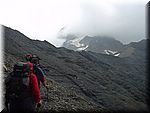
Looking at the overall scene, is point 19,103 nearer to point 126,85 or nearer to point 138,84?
point 126,85

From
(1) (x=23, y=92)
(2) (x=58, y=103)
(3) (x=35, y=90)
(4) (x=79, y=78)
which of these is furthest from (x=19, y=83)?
(4) (x=79, y=78)

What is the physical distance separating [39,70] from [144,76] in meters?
181

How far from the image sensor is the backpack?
732 centimetres

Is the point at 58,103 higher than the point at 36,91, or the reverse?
the point at 36,91

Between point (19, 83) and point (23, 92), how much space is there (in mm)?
222

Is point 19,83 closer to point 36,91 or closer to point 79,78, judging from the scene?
point 36,91

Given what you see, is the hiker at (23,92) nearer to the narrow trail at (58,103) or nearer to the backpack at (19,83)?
the backpack at (19,83)

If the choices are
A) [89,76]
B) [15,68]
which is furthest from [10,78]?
[89,76]

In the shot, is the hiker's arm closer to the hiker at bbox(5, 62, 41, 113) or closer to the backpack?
the hiker at bbox(5, 62, 41, 113)

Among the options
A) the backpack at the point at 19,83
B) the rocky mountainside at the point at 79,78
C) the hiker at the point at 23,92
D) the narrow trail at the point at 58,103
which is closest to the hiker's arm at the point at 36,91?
the hiker at the point at 23,92

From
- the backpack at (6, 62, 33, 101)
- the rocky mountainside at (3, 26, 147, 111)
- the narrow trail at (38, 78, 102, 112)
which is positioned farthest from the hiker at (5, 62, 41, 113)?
the rocky mountainside at (3, 26, 147, 111)

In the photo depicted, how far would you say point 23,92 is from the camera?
7.38m

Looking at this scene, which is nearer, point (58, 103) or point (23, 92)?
point (23, 92)

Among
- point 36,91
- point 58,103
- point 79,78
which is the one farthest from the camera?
point 79,78
